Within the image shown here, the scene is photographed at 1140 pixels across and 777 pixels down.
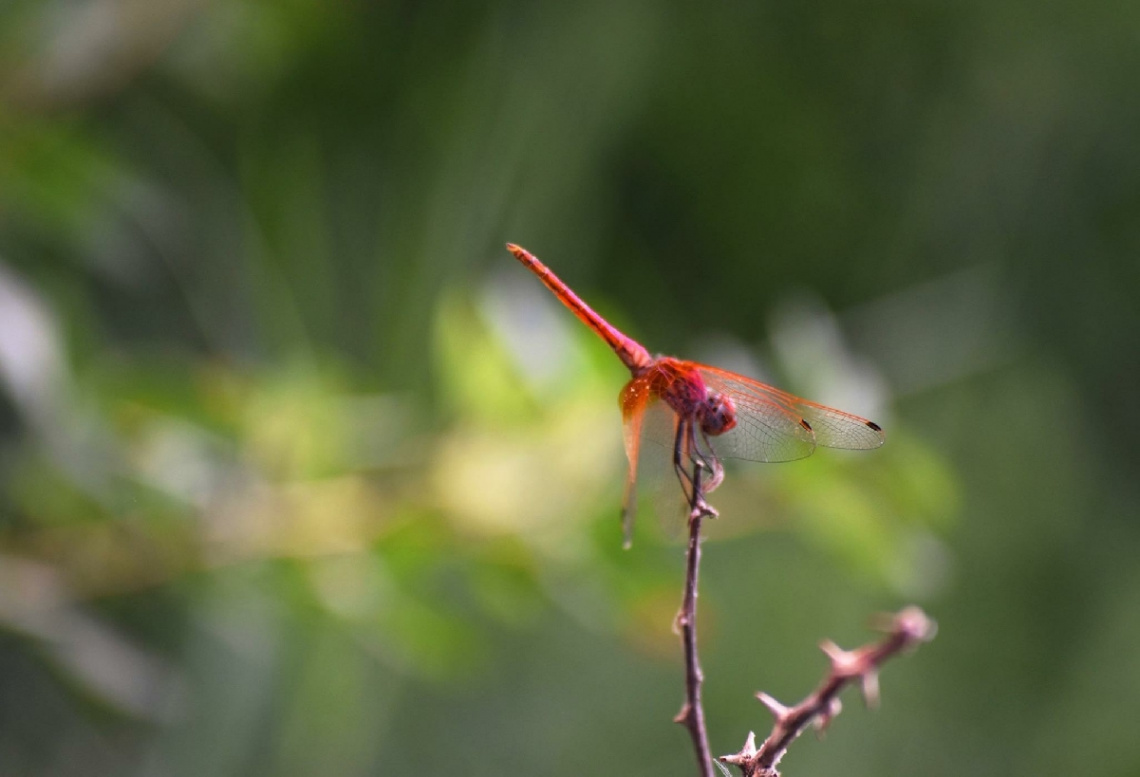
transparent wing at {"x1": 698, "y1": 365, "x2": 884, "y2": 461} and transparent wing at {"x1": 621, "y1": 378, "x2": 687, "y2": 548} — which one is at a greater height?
transparent wing at {"x1": 698, "y1": 365, "x2": 884, "y2": 461}

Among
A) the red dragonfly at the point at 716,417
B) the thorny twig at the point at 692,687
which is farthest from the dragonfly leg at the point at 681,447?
the thorny twig at the point at 692,687

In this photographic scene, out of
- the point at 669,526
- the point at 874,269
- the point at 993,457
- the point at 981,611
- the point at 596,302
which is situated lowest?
the point at 669,526

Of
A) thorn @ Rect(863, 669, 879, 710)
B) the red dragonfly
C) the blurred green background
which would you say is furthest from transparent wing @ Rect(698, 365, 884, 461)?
thorn @ Rect(863, 669, 879, 710)

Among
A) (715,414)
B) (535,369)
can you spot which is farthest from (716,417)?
(535,369)

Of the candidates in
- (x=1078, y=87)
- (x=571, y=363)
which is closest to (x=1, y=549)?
(x=571, y=363)

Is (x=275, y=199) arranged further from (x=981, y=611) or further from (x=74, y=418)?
(x=981, y=611)

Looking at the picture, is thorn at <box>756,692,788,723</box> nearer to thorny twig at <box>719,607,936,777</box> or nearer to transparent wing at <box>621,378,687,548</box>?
thorny twig at <box>719,607,936,777</box>

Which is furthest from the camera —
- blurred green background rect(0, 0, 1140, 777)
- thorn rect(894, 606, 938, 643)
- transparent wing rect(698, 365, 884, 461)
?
blurred green background rect(0, 0, 1140, 777)

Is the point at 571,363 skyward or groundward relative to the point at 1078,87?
groundward
